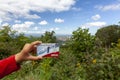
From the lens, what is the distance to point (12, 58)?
2086 millimetres

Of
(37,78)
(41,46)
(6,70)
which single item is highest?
(41,46)

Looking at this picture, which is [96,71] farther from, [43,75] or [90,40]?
[90,40]

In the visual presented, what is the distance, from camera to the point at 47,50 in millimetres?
2082

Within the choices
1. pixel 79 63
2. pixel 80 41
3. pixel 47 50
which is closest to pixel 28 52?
pixel 47 50

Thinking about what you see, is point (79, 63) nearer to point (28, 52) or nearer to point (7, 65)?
point (28, 52)

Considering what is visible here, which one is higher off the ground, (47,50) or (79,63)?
(47,50)

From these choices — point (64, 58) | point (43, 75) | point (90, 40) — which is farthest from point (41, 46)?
point (90, 40)

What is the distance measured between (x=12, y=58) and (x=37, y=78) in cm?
431

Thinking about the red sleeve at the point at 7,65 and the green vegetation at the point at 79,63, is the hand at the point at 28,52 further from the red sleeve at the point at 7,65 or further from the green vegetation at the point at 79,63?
the green vegetation at the point at 79,63

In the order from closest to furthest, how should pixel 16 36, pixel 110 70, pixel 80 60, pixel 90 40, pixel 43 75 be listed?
1. pixel 110 70
2. pixel 43 75
3. pixel 80 60
4. pixel 90 40
5. pixel 16 36

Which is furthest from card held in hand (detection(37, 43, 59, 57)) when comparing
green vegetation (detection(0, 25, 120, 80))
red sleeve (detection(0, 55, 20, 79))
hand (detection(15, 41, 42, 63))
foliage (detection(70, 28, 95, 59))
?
foliage (detection(70, 28, 95, 59))

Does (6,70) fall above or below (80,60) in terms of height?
above

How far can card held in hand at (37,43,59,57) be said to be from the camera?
6.84 ft

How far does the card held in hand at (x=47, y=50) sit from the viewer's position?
2084mm
